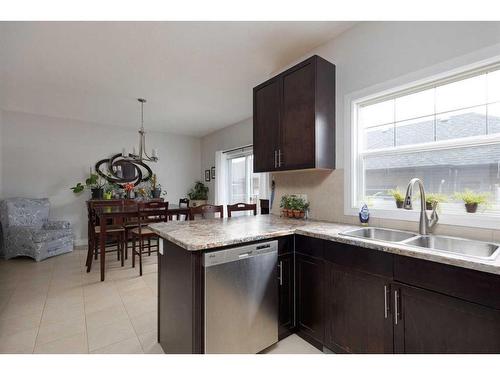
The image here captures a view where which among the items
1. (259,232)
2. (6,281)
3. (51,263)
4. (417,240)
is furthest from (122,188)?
(417,240)

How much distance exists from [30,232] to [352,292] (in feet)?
15.0

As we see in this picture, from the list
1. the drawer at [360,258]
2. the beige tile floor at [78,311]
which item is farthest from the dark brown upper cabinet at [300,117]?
the beige tile floor at [78,311]

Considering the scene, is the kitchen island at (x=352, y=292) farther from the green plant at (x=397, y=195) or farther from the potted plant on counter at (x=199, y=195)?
the potted plant on counter at (x=199, y=195)

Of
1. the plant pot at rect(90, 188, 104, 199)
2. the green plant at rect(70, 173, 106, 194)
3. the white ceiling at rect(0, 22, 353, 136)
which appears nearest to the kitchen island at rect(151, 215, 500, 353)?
the white ceiling at rect(0, 22, 353, 136)

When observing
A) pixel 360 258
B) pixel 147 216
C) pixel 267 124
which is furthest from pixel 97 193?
pixel 360 258

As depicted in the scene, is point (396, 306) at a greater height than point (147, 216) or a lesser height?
lesser

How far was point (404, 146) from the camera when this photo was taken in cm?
191

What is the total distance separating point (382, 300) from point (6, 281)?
4.06 m

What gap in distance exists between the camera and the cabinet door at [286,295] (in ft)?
5.78

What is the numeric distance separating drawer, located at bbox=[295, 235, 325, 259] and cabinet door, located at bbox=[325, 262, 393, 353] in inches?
4.2

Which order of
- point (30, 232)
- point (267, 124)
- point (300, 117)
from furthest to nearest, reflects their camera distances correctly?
point (30, 232)
point (267, 124)
point (300, 117)

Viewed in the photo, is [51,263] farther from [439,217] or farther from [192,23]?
[439,217]

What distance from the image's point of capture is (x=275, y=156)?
244 cm

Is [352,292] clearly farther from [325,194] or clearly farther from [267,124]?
[267,124]
